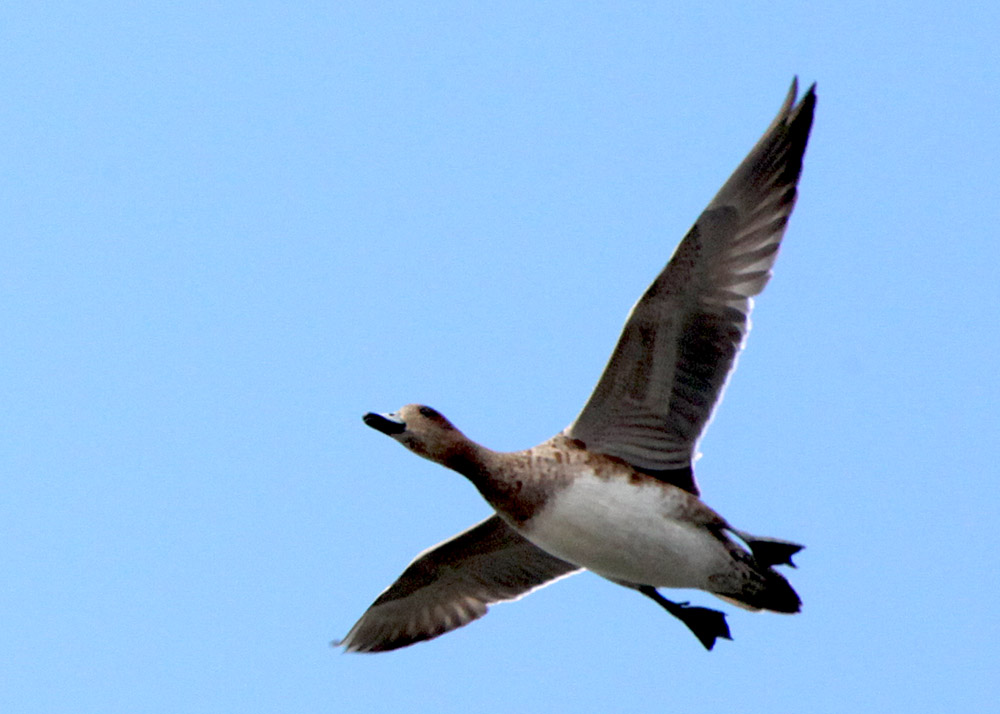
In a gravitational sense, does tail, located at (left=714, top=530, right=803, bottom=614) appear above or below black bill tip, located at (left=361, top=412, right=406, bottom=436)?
below

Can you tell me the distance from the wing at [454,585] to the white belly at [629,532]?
1271 mm

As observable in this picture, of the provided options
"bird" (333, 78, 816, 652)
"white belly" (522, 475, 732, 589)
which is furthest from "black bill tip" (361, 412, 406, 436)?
"white belly" (522, 475, 732, 589)

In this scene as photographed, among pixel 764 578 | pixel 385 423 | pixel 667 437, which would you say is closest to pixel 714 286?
pixel 667 437

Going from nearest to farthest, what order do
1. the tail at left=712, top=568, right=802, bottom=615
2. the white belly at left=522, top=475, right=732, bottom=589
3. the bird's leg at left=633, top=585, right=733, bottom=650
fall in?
the white belly at left=522, top=475, right=732, bottom=589
the tail at left=712, top=568, right=802, bottom=615
the bird's leg at left=633, top=585, right=733, bottom=650

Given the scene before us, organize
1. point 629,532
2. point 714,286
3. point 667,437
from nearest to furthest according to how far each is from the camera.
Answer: point 629,532
point 714,286
point 667,437

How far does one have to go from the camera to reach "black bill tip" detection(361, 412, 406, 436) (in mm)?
9836

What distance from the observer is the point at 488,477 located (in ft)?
31.6

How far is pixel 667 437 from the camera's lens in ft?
32.7

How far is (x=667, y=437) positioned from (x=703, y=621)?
1.32 metres

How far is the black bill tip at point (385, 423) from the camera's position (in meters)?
9.84

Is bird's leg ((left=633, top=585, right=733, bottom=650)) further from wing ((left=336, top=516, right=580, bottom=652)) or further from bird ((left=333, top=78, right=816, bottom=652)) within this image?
wing ((left=336, top=516, right=580, bottom=652))

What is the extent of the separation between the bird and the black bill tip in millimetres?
10

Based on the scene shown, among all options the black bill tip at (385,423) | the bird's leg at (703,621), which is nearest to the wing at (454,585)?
the bird's leg at (703,621)

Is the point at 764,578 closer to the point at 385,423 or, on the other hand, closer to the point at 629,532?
the point at 629,532
